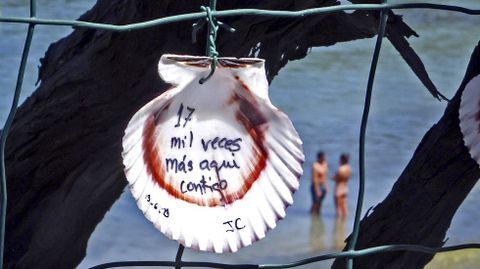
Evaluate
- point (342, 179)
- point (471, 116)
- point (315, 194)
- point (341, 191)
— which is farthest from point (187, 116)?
point (315, 194)

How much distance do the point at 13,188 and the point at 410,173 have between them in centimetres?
56

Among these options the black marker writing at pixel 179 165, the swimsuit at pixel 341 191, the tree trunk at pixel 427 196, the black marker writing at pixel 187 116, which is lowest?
the tree trunk at pixel 427 196

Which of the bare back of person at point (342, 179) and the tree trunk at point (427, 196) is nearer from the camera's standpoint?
the tree trunk at point (427, 196)

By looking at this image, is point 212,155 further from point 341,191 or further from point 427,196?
point 341,191

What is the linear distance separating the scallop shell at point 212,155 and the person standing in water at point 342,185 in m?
7.43

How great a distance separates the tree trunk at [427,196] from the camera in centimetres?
147

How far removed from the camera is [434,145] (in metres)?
1.49

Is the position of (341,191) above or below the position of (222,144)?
above

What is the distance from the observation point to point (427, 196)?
1.50m

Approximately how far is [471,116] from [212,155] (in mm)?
347

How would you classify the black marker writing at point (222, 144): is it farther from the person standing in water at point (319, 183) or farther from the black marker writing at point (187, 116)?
the person standing in water at point (319, 183)

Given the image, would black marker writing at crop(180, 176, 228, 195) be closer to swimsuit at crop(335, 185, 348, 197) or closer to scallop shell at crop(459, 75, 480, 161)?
scallop shell at crop(459, 75, 480, 161)

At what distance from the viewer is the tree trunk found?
4.82 ft

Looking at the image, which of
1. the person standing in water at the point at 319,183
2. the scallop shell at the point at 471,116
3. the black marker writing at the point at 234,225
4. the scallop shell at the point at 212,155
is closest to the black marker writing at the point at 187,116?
the scallop shell at the point at 212,155
